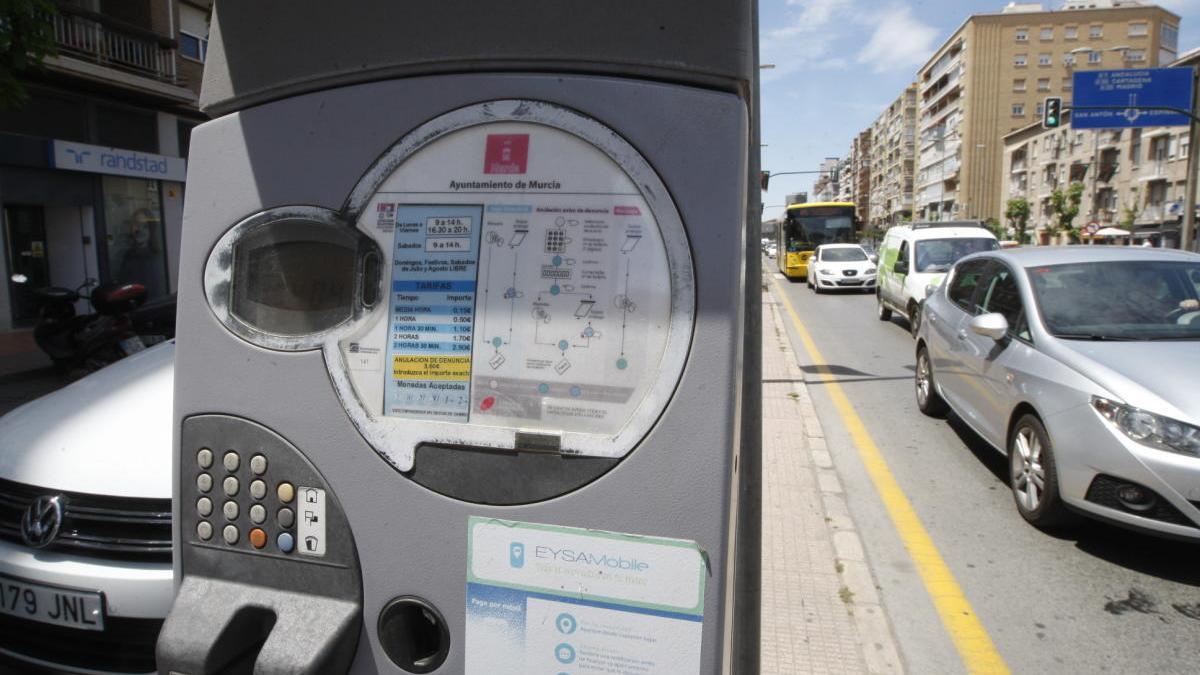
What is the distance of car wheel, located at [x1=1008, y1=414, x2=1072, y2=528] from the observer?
14.3 ft

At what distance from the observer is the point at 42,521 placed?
245 centimetres

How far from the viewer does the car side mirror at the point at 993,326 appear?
510cm

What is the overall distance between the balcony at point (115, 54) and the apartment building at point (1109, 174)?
46.9m

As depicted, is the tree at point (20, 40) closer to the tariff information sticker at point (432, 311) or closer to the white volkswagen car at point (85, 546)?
the white volkswagen car at point (85, 546)

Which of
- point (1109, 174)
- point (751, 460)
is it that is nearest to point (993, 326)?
point (751, 460)

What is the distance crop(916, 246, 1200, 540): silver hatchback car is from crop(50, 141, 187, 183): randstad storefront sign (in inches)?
→ 596

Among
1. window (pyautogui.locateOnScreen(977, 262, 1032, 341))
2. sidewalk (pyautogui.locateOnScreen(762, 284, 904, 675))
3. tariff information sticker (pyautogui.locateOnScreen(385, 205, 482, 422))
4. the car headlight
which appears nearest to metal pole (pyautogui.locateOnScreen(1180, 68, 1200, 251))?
window (pyautogui.locateOnScreen(977, 262, 1032, 341))

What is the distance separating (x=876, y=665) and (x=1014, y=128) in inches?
3694

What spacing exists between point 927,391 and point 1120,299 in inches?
102

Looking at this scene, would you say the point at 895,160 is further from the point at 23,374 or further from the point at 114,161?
the point at 23,374

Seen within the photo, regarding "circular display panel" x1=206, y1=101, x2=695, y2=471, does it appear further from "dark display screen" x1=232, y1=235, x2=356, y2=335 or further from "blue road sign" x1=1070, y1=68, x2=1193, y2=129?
"blue road sign" x1=1070, y1=68, x2=1193, y2=129

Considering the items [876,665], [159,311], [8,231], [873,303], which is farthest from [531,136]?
[873,303]

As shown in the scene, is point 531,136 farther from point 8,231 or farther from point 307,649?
point 8,231

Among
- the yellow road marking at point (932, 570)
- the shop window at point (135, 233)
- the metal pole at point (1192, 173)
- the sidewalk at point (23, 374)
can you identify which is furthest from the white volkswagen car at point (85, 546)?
the metal pole at point (1192, 173)
